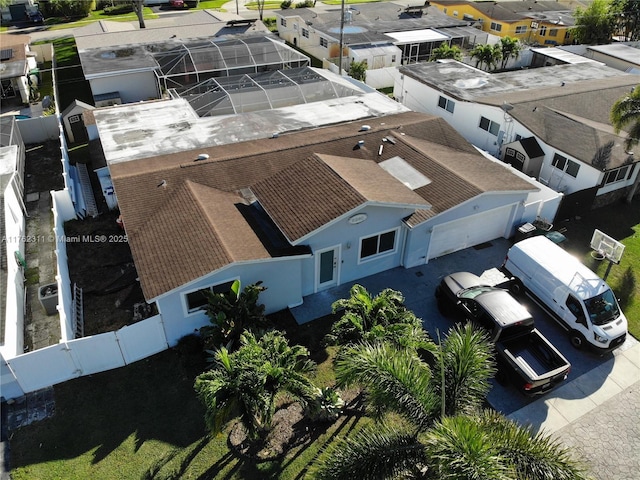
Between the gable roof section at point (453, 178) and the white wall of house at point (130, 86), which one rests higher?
the gable roof section at point (453, 178)

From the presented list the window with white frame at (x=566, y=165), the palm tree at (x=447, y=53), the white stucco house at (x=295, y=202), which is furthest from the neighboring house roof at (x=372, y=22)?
the window with white frame at (x=566, y=165)

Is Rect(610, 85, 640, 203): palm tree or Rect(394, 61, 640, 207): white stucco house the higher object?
Rect(610, 85, 640, 203): palm tree

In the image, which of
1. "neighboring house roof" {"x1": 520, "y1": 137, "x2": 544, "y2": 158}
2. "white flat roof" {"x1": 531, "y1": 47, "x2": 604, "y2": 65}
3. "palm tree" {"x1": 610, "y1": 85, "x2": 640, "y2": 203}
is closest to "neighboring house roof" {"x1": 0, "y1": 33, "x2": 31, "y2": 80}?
"neighboring house roof" {"x1": 520, "y1": 137, "x2": 544, "y2": 158}

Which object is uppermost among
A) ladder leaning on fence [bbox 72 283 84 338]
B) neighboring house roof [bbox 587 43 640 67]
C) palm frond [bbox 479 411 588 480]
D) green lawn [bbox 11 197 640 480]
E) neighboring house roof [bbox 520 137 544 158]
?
palm frond [bbox 479 411 588 480]

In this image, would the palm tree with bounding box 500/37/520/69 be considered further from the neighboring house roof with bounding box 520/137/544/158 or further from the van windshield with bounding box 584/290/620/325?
the van windshield with bounding box 584/290/620/325

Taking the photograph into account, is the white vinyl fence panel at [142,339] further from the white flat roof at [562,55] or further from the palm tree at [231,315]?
the white flat roof at [562,55]

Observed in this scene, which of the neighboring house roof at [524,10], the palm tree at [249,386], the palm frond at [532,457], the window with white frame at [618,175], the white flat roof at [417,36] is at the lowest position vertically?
the window with white frame at [618,175]
